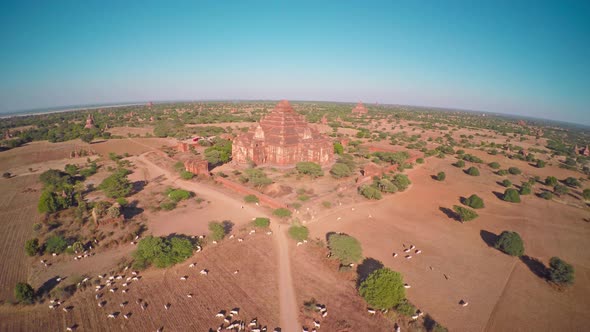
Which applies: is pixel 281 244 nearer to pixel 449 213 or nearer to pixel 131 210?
pixel 131 210

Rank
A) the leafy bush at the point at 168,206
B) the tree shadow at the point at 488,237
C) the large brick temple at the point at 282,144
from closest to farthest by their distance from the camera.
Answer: the tree shadow at the point at 488,237 → the leafy bush at the point at 168,206 → the large brick temple at the point at 282,144

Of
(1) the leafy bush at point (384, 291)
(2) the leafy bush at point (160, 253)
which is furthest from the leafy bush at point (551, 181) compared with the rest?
(2) the leafy bush at point (160, 253)

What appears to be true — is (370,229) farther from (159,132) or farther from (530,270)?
(159,132)

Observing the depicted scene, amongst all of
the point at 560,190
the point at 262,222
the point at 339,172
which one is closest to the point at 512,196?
the point at 560,190

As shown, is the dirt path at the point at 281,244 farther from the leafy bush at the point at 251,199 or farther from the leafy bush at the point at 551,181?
the leafy bush at the point at 551,181

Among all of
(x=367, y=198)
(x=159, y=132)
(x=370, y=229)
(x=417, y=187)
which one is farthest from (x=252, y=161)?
(x=159, y=132)

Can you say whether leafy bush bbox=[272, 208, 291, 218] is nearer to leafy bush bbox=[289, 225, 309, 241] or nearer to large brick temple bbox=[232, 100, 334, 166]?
leafy bush bbox=[289, 225, 309, 241]

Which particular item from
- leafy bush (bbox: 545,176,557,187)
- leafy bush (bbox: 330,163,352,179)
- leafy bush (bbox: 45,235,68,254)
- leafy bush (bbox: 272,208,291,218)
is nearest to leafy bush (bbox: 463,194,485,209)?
leafy bush (bbox: 330,163,352,179)
